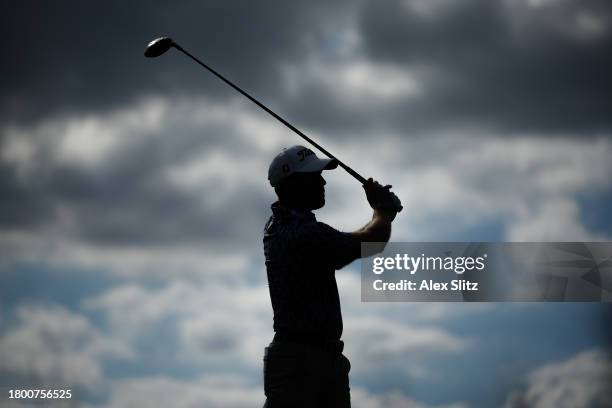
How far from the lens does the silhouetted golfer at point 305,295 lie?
20.3ft

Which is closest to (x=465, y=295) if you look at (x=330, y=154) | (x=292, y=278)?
(x=330, y=154)

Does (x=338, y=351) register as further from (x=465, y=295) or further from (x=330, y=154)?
(x=465, y=295)

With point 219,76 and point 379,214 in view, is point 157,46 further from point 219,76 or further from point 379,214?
point 379,214

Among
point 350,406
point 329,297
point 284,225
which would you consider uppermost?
point 284,225

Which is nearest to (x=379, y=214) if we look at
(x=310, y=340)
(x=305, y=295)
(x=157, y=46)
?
(x=305, y=295)

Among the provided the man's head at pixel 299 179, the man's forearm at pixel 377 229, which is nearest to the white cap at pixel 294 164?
the man's head at pixel 299 179

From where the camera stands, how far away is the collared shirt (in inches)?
244

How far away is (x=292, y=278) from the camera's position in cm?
631

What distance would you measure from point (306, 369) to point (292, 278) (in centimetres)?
69

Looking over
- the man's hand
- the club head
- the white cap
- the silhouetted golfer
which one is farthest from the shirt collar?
the club head

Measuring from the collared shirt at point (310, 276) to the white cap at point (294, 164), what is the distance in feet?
1.18

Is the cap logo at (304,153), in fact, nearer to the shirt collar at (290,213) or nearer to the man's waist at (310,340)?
the shirt collar at (290,213)

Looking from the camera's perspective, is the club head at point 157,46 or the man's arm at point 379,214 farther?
the club head at point 157,46

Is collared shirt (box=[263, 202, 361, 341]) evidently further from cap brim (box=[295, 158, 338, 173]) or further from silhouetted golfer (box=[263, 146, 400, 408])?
cap brim (box=[295, 158, 338, 173])
